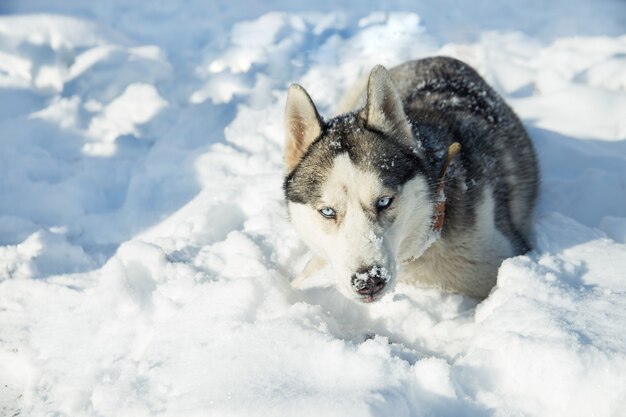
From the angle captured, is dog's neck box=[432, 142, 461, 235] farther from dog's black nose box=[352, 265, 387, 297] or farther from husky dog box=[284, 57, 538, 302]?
dog's black nose box=[352, 265, 387, 297]

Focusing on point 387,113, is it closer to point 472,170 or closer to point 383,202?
point 383,202

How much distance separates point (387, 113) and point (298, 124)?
0.43 meters

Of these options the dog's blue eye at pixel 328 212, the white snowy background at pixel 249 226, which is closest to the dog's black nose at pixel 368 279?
the white snowy background at pixel 249 226

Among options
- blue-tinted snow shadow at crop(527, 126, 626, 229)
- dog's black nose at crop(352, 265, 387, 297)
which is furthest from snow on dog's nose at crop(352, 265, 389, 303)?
blue-tinted snow shadow at crop(527, 126, 626, 229)

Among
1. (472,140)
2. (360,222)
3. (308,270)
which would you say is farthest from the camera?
(472,140)

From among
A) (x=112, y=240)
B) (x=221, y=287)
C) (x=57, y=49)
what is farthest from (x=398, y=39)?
(x=221, y=287)

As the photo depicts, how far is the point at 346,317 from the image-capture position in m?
2.84

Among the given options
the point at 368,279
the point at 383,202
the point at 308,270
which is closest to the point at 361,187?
the point at 383,202

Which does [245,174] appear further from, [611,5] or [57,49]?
[611,5]

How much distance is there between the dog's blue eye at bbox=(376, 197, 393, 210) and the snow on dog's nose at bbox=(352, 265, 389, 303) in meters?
0.31

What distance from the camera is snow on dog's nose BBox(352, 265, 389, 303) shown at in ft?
7.32

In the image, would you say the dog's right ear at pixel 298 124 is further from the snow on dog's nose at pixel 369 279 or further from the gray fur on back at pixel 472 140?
the snow on dog's nose at pixel 369 279

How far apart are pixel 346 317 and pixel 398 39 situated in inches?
172

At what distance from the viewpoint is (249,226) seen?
3.55 m
